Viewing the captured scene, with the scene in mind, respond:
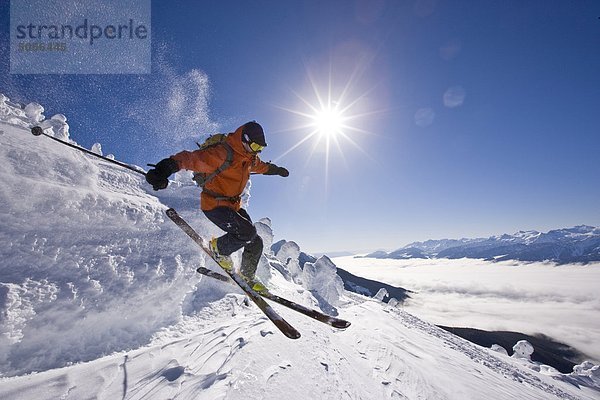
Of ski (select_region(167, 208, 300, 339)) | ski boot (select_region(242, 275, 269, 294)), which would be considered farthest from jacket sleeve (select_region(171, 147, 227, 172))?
ski boot (select_region(242, 275, 269, 294))

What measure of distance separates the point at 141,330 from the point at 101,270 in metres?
2.91

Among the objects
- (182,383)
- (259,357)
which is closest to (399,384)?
(259,357)

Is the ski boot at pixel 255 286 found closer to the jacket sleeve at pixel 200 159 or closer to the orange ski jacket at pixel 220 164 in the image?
the orange ski jacket at pixel 220 164

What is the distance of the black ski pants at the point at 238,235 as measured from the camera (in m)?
5.93

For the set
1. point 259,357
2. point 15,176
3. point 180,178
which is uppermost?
point 180,178

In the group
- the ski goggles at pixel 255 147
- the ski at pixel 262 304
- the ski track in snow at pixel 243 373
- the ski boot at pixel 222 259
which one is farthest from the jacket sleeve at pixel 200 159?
the ski track in snow at pixel 243 373

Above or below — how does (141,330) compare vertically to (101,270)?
below

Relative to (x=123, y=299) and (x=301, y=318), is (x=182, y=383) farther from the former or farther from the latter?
(x=301, y=318)

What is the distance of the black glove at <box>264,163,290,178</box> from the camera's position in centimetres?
712

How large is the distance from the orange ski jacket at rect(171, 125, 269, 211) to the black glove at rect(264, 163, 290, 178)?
994 millimetres

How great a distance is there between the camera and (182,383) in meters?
6.11

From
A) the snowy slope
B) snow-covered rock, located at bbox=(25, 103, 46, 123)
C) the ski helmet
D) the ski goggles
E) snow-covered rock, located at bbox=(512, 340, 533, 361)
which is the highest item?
snow-covered rock, located at bbox=(25, 103, 46, 123)

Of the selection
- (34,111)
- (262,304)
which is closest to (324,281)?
(34,111)

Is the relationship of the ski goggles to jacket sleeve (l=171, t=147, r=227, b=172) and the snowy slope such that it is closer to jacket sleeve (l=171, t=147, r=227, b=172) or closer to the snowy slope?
jacket sleeve (l=171, t=147, r=227, b=172)
